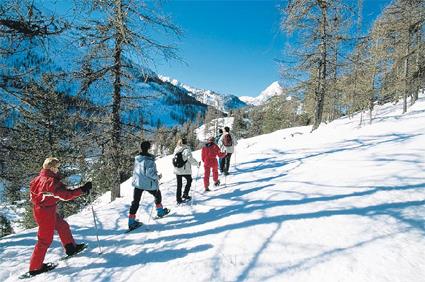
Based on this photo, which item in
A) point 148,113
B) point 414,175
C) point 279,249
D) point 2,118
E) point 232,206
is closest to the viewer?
point 279,249

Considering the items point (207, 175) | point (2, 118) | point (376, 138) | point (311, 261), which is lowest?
point (311, 261)

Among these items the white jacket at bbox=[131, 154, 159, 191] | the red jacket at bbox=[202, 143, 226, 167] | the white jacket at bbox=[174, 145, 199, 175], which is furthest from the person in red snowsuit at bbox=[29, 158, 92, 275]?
the red jacket at bbox=[202, 143, 226, 167]

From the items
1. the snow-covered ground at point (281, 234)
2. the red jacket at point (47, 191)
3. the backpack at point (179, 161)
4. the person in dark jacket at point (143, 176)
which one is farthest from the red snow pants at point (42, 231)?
the backpack at point (179, 161)

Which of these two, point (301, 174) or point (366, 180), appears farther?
point (301, 174)

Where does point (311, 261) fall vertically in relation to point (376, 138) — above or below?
→ below

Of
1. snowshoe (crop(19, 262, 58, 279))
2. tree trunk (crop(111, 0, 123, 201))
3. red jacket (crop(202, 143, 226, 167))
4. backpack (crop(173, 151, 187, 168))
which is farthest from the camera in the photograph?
tree trunk (crop(111, 0, 123, 201))

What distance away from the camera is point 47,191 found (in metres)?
4.98

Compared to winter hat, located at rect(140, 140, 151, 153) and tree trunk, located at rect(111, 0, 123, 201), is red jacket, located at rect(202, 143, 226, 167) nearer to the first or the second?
winter hat, located at rect(140, 140, 151, 153)

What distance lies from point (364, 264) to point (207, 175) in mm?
5813

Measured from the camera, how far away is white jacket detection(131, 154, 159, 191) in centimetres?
684

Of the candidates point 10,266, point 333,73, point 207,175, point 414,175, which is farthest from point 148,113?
point 333,73

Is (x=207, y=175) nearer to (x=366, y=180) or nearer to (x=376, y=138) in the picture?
(x=366, y=180)

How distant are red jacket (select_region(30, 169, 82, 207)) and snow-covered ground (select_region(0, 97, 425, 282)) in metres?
1.25

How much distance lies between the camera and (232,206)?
7164 millimetres
